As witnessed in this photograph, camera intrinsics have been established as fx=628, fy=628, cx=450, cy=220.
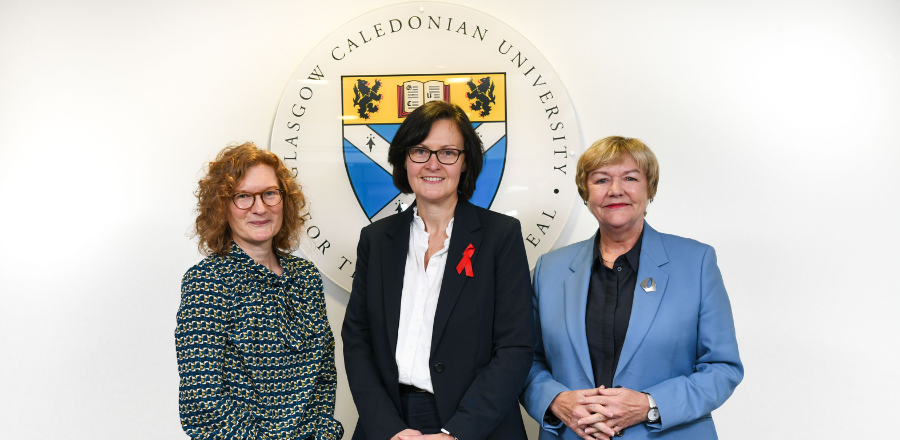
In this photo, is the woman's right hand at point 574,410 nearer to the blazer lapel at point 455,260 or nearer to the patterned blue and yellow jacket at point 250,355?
the blazer lapel at point 455,260

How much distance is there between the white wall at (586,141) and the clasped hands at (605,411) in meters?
0.95

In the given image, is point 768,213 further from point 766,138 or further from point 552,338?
point 552,338

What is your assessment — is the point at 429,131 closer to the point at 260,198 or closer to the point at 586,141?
the point at 260,198

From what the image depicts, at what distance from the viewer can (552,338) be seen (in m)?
1.84

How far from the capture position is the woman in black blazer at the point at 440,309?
1654 mm

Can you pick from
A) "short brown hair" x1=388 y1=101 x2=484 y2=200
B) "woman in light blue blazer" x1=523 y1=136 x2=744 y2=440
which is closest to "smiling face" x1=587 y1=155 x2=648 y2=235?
"woman in light blue blazer" x1=523 y1=136 x2=744 y2=440

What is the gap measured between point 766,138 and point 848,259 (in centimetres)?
57

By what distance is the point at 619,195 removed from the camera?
1.80 meters

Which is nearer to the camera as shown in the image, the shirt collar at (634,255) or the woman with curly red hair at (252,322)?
the woman with curly red hair at (252,322)

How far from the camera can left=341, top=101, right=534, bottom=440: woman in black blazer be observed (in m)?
1.65

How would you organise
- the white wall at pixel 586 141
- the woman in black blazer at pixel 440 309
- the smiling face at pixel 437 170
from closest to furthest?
1. the woman in black blazer at pixel 440 309
2. the smiling face at pixel 437 170
3. the white wall at pixel 586 141

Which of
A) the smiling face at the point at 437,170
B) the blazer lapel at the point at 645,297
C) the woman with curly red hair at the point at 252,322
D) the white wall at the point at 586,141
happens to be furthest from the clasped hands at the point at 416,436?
the white wall at the point at 586,141

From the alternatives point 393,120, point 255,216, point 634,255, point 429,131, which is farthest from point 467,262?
point 393,120

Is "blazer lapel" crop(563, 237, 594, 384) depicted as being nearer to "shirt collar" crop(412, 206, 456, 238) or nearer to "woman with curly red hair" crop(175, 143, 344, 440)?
"shirt collar" crop(412, 206, 456, 238)
